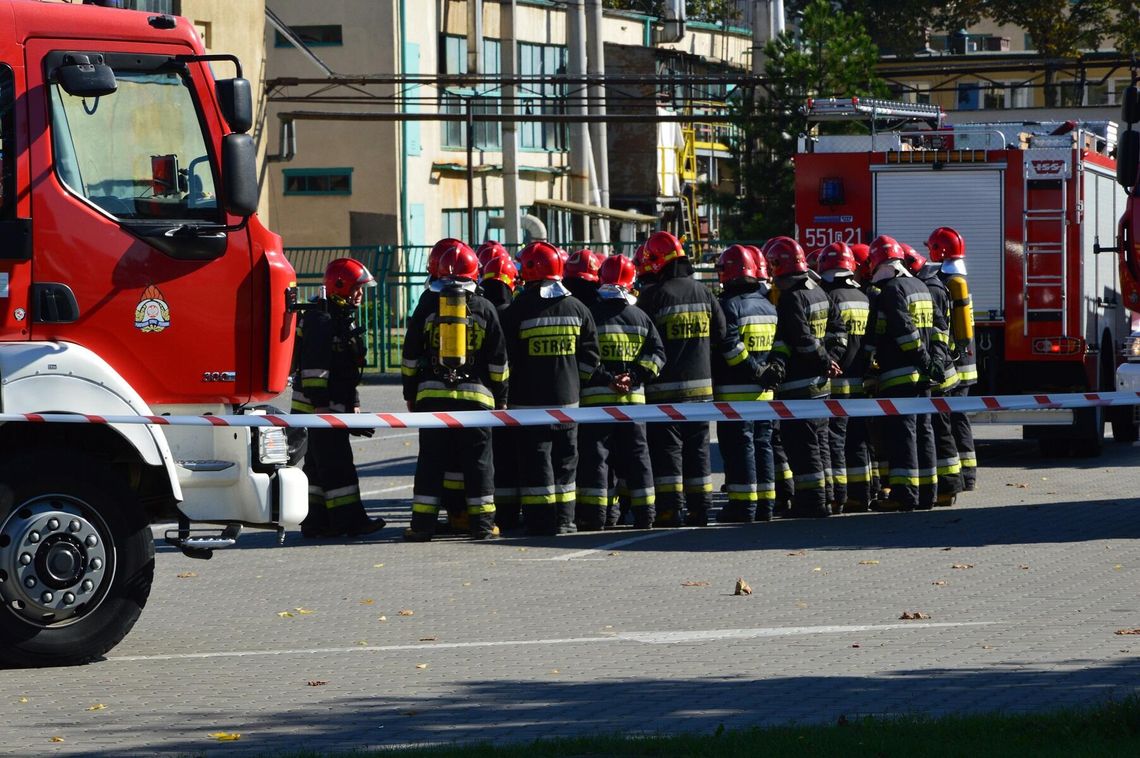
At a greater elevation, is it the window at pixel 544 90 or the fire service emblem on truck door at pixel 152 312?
the window at pixel 544 90

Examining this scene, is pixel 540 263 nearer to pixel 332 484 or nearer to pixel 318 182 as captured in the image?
pixel 332 484

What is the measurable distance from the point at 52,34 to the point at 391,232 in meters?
35.1

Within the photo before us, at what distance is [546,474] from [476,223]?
33819 mm

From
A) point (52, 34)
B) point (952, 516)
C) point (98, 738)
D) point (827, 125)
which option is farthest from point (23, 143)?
point (827, 125)

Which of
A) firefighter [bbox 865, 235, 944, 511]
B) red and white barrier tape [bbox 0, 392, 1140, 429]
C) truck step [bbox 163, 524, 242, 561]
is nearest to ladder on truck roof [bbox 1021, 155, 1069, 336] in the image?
firefighter [bbox 865, 235, 944, 511]

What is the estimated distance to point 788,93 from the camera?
36.1 m

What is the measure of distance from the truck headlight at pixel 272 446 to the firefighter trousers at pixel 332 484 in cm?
378

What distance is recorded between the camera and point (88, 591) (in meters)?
8.64

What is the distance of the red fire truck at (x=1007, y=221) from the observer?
18.1 m

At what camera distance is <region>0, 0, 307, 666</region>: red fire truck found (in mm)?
8562

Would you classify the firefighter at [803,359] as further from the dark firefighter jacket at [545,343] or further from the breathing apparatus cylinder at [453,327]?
the breathing apparatus cylinder at [453,327]

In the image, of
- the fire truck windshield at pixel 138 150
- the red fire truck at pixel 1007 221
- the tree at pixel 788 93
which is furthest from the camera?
the tree at pixel 788 93

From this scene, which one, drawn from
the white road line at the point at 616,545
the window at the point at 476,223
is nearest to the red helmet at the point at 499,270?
the white road line at the point at 616,545

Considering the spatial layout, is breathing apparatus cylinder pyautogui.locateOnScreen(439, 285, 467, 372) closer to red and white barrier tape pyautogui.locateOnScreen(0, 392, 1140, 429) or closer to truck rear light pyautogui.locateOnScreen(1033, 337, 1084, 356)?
red and white barrier tape pyautogui.locateOnScreen(0, 392, 1140, 429)
